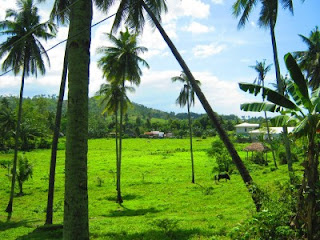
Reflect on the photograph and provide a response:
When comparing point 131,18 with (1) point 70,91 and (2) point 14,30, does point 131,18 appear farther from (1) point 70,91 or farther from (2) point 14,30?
(1) point 70,91

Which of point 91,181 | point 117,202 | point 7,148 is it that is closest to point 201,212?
point 117,202

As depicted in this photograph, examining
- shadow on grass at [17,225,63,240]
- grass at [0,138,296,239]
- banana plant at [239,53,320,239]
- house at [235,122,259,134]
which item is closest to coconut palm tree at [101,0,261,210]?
banana plant at [239,53,320,239]

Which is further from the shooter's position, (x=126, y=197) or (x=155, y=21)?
(x=126, y=197)

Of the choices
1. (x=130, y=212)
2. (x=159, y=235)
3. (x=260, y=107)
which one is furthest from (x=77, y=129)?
(x=130, y=212)

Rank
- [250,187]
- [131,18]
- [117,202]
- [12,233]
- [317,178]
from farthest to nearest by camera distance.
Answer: [117,202], [131,18], [12,233], [250,187], [317,178]

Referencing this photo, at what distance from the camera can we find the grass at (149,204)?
36.7 ft

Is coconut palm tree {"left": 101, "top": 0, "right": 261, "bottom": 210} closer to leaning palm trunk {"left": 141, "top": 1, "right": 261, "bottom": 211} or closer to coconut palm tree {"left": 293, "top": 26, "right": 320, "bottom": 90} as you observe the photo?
leaning palm trunk {"left": 141, "top": 1, "right": 261, "bottom": 211}

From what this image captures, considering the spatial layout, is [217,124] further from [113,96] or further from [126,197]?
[113,96]

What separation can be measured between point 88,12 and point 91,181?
1109 inches

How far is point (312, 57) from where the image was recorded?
97.9ft

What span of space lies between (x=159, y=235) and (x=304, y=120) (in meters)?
6.08

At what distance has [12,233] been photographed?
41.7 ft

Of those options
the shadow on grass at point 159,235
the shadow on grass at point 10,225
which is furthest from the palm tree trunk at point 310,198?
the shadow on grass at point 10,225

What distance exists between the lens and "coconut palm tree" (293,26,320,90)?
96.4ft
